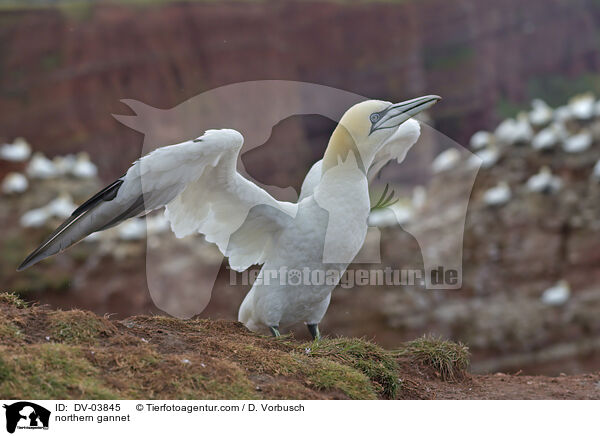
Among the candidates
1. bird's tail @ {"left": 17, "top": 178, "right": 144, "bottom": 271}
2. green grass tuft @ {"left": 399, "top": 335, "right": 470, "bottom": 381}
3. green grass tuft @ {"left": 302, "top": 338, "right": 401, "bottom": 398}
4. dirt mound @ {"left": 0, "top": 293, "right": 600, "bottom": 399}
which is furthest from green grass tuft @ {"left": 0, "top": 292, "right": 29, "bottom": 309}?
green grass tuft @ {"left": 399, "top": 335, "right": 470, "bottom": 381}

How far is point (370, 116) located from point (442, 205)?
971 cm

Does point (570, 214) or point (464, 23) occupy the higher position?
point (464, 23)

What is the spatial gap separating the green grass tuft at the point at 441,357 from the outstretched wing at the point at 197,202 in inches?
54.5

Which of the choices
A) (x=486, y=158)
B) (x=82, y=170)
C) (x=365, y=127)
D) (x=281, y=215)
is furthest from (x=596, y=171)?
(x=82, y=170)

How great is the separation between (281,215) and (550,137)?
10806 millimetres

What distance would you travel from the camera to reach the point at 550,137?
1491 centimetres

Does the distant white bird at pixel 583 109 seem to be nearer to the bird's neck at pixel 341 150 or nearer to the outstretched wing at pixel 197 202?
the bird's neck at pixel 341 150

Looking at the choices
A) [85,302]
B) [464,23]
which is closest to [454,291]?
[85,302]

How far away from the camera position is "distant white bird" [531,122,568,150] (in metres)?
14.9

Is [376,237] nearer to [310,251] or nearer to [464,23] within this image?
[310,251]

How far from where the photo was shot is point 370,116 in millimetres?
5586

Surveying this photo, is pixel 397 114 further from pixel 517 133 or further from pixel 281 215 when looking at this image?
pixel 517 133

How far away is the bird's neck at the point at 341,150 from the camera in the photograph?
18.2ft
